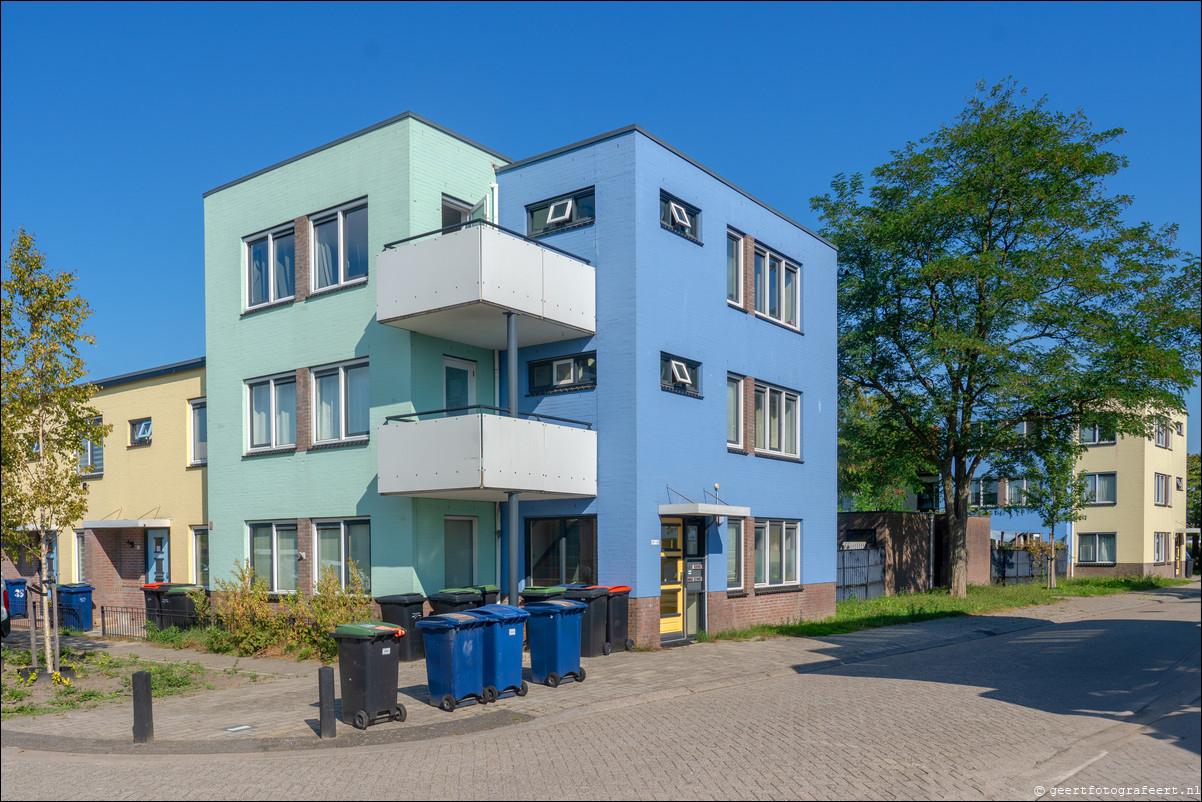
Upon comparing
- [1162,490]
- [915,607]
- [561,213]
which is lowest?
[915,607]

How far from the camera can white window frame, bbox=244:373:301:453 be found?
1986cm

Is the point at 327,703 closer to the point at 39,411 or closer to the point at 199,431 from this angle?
the point at 39,411

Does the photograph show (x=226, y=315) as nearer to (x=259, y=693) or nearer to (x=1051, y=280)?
(x=259, y=693)

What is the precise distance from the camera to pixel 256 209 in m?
20.6

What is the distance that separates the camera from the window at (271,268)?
20.2 meters

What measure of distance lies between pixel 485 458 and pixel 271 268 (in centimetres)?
771

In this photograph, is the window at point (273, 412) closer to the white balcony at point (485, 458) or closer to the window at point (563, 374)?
the white balcony at point (485, 458)

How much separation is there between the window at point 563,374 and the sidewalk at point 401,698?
5.01 meters

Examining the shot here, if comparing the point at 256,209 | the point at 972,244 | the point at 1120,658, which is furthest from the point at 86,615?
the point at 972,244

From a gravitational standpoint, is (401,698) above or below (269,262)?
below

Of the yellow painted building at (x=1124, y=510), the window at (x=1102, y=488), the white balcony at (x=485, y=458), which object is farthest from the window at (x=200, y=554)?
the window at (x=1102, y=488)

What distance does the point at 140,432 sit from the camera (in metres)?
24.4

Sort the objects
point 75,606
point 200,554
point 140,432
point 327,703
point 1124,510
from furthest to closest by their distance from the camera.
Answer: point 1124,510, point 140,432, point 200,554, point 75,606, point 327,703

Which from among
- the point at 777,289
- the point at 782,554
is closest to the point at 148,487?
the point at 782,554
